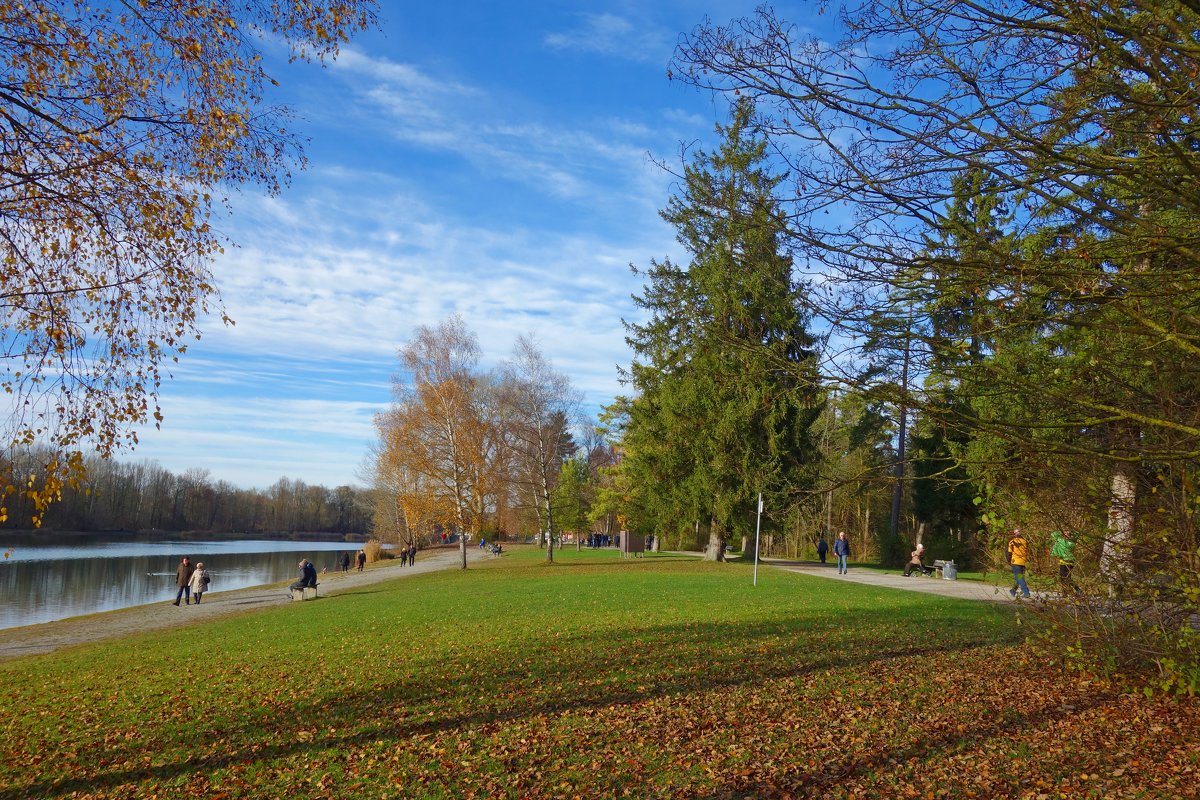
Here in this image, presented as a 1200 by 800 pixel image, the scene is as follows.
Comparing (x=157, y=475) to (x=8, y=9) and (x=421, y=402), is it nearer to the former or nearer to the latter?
(x=421, y=402)

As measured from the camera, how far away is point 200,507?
339 ft

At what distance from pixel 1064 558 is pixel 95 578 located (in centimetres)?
4224

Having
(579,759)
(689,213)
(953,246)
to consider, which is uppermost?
(689,213)

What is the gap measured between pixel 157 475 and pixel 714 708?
110588mm

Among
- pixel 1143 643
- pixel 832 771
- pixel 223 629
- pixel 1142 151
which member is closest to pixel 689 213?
pixel 1142 151

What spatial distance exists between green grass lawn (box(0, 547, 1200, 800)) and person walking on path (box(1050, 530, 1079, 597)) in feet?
3.44

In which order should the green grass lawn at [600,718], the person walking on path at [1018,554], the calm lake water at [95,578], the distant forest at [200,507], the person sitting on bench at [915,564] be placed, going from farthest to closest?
1. the distant forest at [200,507]
2. the calm lake water at [95,578]
3. the person sitting on bench at [915,564]
4. the person walking on path at [1018,554]
5. the green grass lawn at [600,718]

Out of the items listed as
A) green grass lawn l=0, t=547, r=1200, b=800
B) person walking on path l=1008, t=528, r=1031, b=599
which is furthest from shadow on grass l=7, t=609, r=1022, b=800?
person walking on path l=1008, t=528, r=1031, b=599

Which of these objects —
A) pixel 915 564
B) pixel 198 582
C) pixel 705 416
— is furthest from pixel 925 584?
pixel 198 582

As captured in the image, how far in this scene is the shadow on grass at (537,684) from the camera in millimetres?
6391

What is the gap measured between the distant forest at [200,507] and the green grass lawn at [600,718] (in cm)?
6870

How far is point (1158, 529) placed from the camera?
6441 millimetres

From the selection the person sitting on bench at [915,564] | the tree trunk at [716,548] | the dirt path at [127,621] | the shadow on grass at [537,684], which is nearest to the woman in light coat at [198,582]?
the dirt path at [127,621]

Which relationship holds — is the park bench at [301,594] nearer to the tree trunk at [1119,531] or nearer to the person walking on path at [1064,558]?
the person walking on path at [1064,558]
